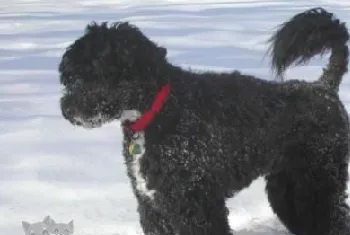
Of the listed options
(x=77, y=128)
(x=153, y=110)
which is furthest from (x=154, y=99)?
(x=77, y=128)

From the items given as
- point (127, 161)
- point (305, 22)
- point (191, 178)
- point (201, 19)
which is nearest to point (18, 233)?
point (127, 161)

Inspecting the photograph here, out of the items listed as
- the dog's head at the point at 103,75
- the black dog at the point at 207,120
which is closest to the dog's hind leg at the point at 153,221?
the black dog at the point at 207,120

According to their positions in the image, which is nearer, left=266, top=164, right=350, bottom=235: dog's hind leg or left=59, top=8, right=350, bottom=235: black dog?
left=59, top=8, right=350, bottom=235: black dog

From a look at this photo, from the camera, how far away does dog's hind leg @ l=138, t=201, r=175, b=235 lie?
140 inches

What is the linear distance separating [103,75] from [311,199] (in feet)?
5.81

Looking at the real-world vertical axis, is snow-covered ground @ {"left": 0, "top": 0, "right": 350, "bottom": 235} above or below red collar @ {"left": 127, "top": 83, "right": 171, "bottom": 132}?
below

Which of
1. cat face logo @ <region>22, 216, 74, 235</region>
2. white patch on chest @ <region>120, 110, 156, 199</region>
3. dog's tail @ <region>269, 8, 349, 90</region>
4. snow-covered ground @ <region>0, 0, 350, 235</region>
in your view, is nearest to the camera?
white patch on chest @ <region>120, 110, 156, 199</region>

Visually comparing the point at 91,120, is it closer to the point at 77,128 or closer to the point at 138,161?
the point at 138,161

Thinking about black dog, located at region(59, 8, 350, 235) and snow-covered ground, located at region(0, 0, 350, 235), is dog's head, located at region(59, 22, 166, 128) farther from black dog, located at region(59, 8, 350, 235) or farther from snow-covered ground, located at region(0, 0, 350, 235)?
snow-covered ground, located at region(0, 0, 350, 235)

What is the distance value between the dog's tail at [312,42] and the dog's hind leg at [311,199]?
60 centimetres

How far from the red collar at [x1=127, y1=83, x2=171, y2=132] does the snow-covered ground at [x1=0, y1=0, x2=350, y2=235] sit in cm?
108

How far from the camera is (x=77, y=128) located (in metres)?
6.12

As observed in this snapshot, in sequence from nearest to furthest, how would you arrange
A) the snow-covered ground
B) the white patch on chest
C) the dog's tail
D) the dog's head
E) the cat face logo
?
the dog's head < the white patch on chest < the cat face logo < the dog's tail < the snow-covered ground

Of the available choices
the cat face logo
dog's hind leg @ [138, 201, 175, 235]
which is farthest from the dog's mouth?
the cat face logo
